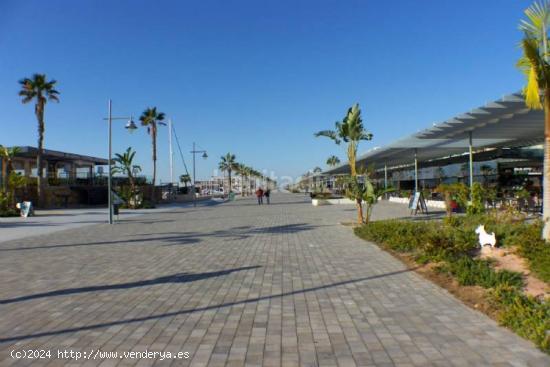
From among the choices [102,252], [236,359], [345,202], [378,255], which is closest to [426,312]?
[236,359]

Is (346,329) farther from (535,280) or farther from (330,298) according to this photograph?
(535,280)

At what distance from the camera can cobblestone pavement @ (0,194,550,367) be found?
4023mm

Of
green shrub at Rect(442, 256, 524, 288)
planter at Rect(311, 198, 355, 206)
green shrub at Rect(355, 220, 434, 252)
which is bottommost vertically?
green shrub at Rect(442, 256, 524, 288)

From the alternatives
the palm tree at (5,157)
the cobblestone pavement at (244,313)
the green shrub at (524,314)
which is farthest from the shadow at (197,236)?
the palm tree at (5,157)

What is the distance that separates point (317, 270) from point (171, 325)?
3.68 m

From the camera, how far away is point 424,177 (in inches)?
1778

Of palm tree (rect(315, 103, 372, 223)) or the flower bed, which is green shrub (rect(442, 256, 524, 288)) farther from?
palm tree (rect(315, 103, 372, 223))

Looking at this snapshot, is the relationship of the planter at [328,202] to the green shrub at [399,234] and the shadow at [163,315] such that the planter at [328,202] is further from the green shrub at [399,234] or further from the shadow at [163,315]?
the shadow at [163,315]

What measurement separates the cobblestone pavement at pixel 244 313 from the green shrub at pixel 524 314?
0.14m

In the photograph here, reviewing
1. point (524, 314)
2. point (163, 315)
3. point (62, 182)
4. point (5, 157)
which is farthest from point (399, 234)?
point (62, 182)

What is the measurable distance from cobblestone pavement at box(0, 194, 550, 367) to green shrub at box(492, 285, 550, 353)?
140mm

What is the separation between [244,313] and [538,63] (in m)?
6.81

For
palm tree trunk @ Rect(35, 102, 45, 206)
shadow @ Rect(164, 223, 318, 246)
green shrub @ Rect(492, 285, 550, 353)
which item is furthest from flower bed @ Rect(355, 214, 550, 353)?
palm tree trunk @ Rect(35, 102, 45, 206)

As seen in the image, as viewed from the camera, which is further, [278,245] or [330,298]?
[278,245]
